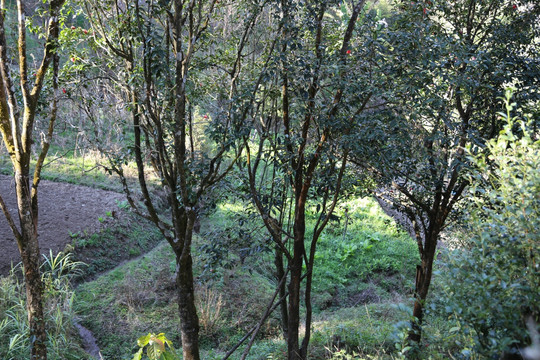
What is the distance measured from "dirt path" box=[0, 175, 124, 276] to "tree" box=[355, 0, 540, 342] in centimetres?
599

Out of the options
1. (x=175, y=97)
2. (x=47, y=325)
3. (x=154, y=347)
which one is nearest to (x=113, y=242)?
(x=47, y=325)

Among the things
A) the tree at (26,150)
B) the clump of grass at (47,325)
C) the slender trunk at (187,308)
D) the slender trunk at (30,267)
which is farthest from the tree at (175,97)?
the clump of grass at (47,325)

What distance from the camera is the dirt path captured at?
709cm

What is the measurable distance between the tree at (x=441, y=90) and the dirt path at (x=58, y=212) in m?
5.99

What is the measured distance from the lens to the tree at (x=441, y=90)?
3.23m

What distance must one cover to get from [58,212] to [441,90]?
781cm

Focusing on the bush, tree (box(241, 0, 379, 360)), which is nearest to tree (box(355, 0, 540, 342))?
tree (box(241, 0, 379, 360))

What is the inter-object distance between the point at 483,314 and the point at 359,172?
3.56 meters

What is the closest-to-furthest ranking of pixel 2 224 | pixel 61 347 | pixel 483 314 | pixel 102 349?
pixel 483 314
pixel 61 347
pixel 102 349
pixel 2 224

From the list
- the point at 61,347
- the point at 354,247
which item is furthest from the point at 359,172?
the point at 354,247

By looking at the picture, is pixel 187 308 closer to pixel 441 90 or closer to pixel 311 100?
pixel 311 100

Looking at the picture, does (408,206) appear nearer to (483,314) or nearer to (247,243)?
(247,243)

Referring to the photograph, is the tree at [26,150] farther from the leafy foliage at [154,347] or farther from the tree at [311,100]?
the leafy foliage at [154,347]

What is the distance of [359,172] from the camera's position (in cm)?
504
